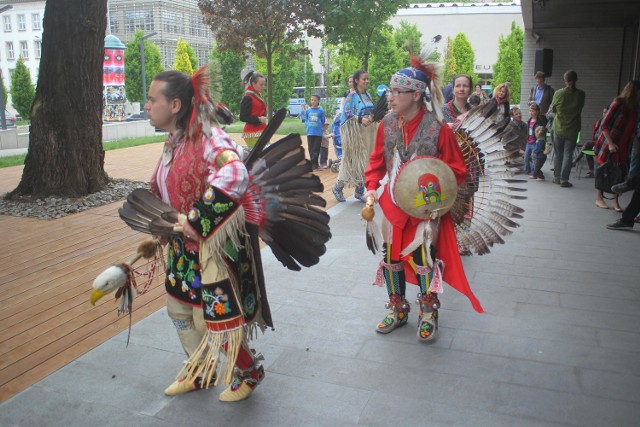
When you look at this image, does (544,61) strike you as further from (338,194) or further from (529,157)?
(338,194)

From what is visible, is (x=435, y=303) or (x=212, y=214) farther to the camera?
(x=435, y=303)

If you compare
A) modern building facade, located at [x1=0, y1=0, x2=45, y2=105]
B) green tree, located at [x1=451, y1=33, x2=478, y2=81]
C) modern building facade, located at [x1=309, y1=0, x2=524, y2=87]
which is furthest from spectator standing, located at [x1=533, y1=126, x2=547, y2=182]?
modern building facade, located at [x1=0, y1=0, x2=45, y2=105]

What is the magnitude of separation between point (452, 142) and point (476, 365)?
126 cm

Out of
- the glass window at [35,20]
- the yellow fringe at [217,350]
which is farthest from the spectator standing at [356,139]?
the glass window at [35,20]

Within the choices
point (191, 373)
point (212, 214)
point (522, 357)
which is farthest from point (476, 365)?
point (212, 214)

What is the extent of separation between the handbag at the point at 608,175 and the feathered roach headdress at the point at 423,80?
4.38m

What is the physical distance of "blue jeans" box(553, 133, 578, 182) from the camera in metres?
8.59

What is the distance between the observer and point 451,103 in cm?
502

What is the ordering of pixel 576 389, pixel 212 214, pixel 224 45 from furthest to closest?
pixel 224 45, pixel 576 389, pixel 212 214

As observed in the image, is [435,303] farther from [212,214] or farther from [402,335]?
[212,214]

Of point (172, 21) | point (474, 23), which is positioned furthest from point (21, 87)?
point (474, 23)

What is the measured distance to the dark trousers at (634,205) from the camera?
5.99m

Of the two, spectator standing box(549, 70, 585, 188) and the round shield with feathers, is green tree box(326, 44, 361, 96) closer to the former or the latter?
spectator standing box(549, 70, 585, 188)

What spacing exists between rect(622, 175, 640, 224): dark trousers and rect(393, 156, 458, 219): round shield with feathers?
12.2ft
